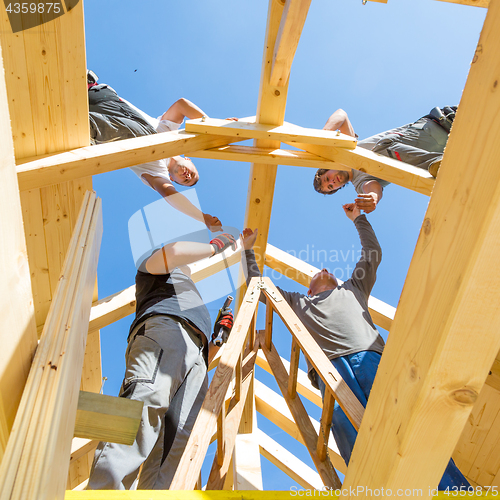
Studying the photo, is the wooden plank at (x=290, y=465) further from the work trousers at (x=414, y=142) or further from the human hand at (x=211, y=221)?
the work trousers at (x=414, y=142)

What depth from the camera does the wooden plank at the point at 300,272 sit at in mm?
4055

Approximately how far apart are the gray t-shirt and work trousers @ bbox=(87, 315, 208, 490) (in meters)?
0.81

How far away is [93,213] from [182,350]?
149cm

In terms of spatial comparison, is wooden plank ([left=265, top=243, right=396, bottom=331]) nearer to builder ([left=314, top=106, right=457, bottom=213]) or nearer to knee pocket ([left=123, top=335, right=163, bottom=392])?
builder ([left=314, top=106, right=457, bottom=213])

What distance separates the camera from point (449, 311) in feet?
1.96

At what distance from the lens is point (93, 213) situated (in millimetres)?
1113

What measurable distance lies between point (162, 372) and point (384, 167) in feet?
6.70

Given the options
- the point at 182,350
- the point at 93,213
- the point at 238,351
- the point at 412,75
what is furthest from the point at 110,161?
the point at 412,75

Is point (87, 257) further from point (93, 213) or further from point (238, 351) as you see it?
point (238, 351)

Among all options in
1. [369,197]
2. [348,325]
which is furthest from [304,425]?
[369,197]

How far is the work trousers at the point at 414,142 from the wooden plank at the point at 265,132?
1.29ft

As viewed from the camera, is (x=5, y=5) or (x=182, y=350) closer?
(x=5, y=5)

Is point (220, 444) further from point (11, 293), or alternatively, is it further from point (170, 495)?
point (11, 293)

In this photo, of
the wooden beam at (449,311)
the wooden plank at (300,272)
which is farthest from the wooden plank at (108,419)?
the wooden plank at (300,272)
